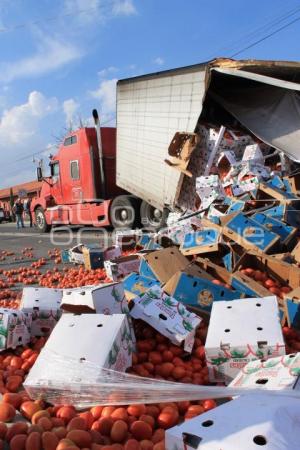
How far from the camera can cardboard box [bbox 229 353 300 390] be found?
2.21 metres

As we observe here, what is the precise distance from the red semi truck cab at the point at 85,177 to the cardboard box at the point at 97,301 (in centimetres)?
995

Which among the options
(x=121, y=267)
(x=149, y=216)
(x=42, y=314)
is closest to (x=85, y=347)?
(x=42, y=314)

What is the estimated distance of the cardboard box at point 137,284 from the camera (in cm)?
441

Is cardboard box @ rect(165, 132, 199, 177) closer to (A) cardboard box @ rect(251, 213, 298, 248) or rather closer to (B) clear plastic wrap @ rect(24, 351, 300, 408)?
(A) cardboard box @ rect(251, 213, 298, 248)

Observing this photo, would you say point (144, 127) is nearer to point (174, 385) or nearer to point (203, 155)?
point (203, 155)

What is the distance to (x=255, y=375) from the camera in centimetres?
243

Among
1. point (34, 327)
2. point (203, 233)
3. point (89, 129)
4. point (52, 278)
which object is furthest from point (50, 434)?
point (89, 129)

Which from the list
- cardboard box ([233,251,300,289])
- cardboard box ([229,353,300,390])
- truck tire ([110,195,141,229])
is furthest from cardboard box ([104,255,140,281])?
truck tire ([110,195,141,229])

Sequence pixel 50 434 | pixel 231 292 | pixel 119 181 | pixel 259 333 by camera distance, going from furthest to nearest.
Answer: pixel 119 181 < pixel 231 292 < pixel 259 333 < pixel 50 434

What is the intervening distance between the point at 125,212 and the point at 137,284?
8.69m

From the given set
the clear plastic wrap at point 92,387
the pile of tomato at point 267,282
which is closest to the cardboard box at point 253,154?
the pile of tomato at point 267,282

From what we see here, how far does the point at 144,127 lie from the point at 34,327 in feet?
24.9

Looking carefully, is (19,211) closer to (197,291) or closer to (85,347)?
(197,291)

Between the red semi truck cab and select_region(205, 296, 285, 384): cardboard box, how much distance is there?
1067cm
